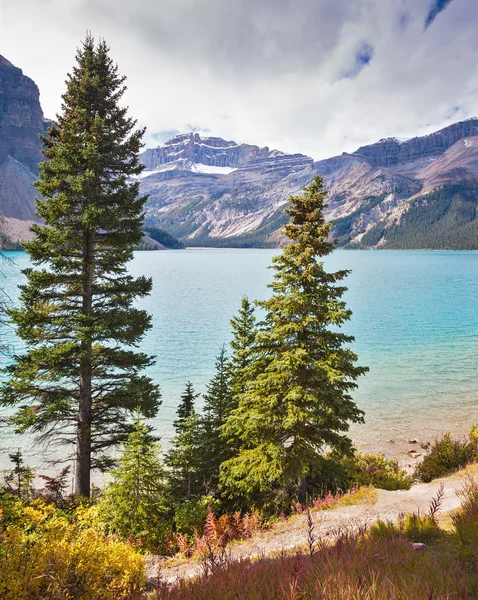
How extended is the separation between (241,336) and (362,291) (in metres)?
76.4

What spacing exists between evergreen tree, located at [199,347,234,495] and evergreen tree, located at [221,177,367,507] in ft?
4.31

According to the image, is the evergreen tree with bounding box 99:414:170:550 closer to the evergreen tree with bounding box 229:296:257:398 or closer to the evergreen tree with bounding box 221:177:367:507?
the evergreen tree with bounding box 221:177:367:507

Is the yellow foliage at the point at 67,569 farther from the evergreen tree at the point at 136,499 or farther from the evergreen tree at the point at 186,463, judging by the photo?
the evergreen tree at the point at 186,463

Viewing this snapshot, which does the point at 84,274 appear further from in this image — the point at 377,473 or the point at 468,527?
the point at 377,473

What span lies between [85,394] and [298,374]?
8.29 meters

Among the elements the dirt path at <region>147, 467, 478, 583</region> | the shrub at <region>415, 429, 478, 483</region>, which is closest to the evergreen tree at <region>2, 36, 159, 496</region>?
the dirt path at <region>147, 467, 478, 583</region>

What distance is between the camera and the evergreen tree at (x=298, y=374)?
12.4m

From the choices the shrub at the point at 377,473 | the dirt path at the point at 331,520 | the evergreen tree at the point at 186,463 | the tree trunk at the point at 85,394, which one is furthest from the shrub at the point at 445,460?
the tree trunk at the point at 85,394

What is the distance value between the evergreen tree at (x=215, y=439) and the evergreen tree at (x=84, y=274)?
125 inches

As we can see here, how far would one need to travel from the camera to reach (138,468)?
11.2m

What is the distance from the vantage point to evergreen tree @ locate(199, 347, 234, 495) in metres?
14.6

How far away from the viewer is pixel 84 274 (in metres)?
12.7

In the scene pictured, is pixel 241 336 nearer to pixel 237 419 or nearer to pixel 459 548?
pixel 237 419

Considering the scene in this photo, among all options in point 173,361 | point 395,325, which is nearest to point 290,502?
point 173,361
